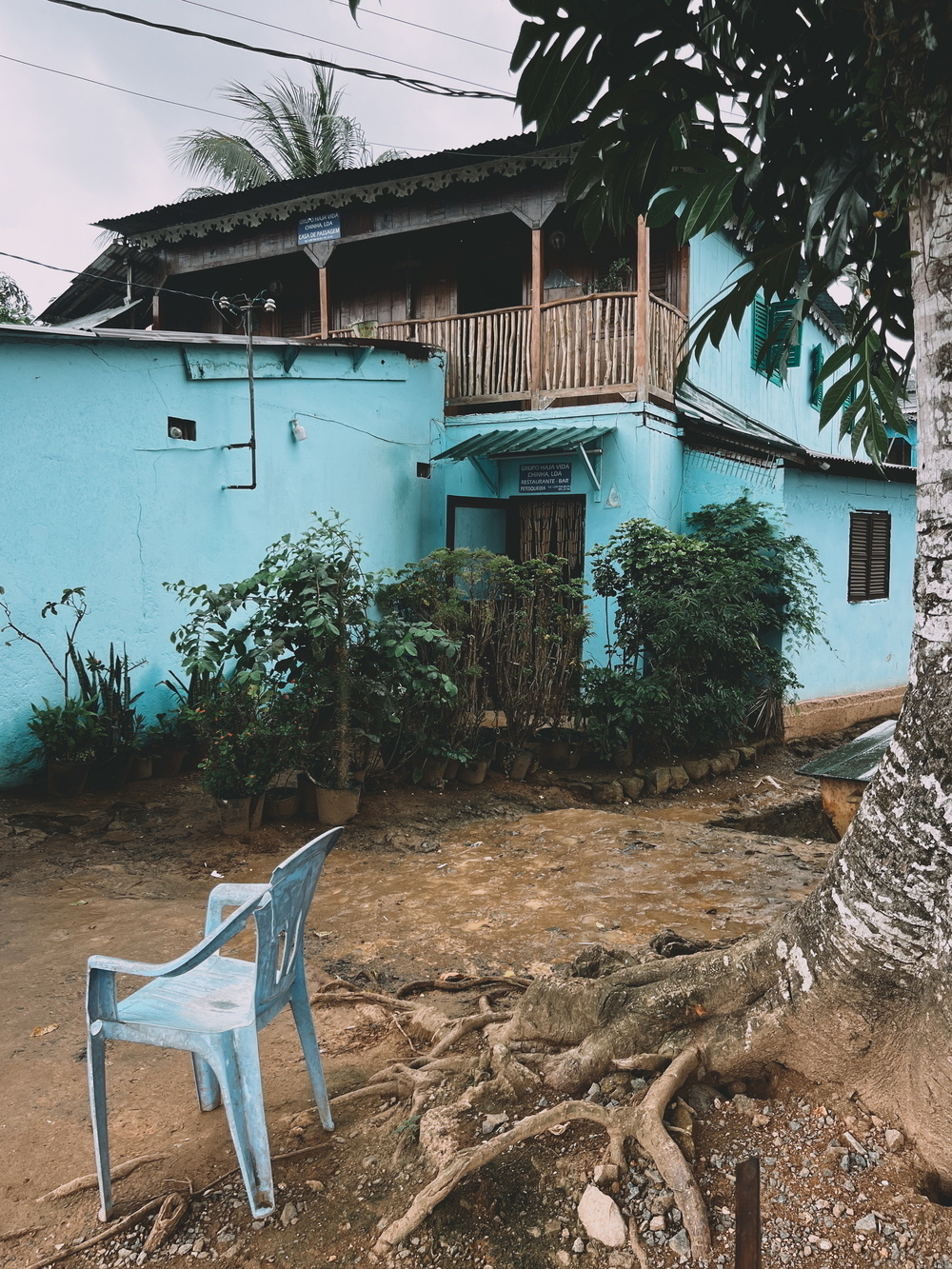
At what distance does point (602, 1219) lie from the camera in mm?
2111

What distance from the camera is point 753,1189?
4.46ft

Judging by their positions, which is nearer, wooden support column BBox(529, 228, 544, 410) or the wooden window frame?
wooden support column BBox(529, 228, 544, 410)

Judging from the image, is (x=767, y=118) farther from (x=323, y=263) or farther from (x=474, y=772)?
(x=323, y=263)

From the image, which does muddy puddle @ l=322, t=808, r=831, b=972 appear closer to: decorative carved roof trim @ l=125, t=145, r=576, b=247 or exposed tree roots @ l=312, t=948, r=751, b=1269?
exposed tree roots @ l=312, t=948, r=751, b=1269

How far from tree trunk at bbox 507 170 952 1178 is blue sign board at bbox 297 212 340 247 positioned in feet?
35.0

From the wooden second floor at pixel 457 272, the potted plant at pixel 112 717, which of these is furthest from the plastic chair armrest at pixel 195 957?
the wooden second floor at pixel 457 272

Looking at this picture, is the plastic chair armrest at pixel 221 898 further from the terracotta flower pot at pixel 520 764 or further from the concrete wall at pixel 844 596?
the concrete wall at pixel 844 596

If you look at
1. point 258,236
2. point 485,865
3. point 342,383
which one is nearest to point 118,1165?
point 485,865

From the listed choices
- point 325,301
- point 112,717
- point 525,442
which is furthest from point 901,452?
point 112,717

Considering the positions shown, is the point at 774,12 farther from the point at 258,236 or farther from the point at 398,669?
the point at 258,236

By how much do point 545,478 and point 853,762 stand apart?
5196 millimetres

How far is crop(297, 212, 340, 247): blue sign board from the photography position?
11547 millimetres

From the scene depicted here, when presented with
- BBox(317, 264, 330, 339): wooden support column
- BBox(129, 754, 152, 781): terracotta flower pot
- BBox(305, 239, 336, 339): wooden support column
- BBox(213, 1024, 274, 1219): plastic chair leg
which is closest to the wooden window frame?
BBox(317, 264, 330, 339): wooden support column

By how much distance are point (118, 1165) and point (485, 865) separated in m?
3.25
